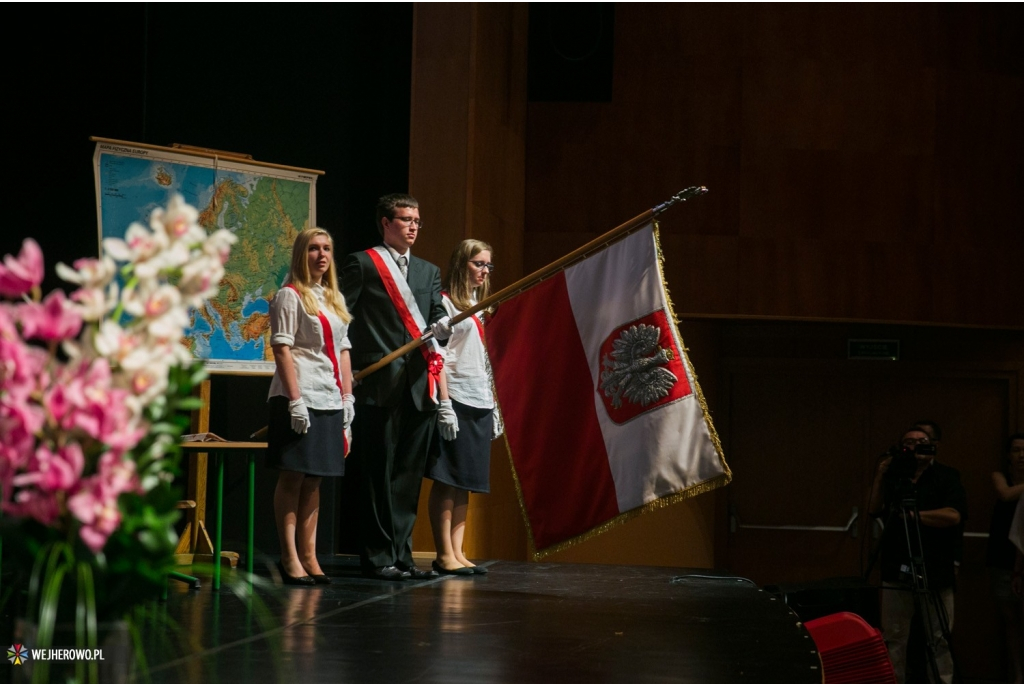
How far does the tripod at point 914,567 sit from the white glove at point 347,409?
2373 millimetres

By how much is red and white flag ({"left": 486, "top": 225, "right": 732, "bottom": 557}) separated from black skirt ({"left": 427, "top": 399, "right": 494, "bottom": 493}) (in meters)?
0.47

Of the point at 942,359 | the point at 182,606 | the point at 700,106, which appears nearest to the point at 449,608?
the point at 182,606

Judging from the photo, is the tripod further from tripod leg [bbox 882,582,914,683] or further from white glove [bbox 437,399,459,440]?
white glove [bbox 437,399,459,440]

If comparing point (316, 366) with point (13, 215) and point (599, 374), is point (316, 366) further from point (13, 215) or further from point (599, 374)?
point (13, 215)

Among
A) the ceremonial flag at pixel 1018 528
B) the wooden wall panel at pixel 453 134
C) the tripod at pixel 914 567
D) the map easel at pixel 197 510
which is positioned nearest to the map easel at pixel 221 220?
the map easel at pixel 197 510

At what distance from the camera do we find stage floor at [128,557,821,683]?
2.71m

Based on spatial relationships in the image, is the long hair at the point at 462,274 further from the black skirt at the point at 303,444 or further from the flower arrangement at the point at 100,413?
the flower arrangement at the point at 100,413

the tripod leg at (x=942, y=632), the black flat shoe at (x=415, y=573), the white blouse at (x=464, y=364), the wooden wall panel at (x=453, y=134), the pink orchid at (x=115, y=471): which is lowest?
the tripod leg at (x=942, y=632)

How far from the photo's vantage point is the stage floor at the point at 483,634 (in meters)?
2.71

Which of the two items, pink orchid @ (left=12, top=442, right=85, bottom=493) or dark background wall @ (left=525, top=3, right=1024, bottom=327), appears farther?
dark background wall @ (left=525, top=3, right=1024, bottom=327)

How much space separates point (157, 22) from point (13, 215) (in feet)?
3.89

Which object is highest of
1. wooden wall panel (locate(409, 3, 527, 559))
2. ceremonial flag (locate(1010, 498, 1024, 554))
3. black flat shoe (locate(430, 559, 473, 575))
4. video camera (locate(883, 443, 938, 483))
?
wooden wall panel (locate(409, 3, 527, 559))

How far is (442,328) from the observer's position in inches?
175

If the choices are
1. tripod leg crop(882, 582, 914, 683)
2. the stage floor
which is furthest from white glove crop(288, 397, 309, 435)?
tripod leg crop(882, 582, 914, 683)
